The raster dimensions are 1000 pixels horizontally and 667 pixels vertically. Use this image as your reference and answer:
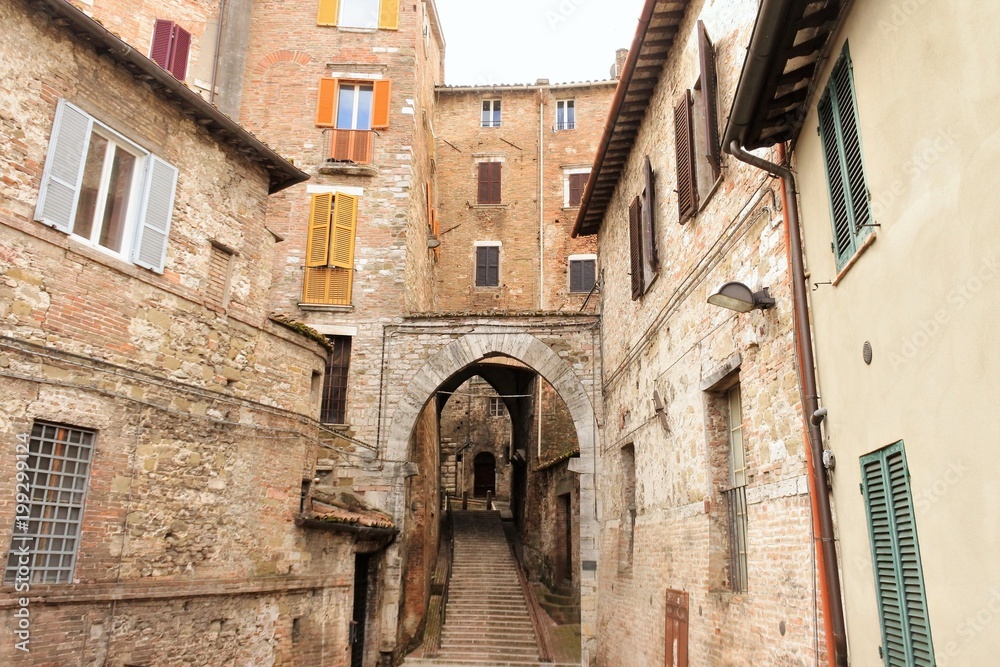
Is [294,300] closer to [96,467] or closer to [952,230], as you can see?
[96,467]

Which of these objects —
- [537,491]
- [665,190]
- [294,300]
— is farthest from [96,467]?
[537,491]

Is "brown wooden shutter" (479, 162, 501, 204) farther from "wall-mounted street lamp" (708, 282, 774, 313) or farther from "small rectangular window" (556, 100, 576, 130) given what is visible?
"wall-mounted street lamp" (708, 282, 774, 313)

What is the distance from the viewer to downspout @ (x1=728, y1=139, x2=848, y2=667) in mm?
5328

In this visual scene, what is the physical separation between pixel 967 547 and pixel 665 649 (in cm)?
632

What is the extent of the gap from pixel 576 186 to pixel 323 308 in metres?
11.0

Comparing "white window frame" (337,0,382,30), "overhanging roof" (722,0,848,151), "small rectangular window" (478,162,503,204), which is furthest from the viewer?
"small rectangular window" (478,162,503,204)

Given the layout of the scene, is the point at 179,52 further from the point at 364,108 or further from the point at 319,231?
the point at 319,231

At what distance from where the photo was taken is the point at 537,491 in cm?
2381

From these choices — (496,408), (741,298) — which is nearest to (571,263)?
(496,408)

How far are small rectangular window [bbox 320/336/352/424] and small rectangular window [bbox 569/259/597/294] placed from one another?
945cm
